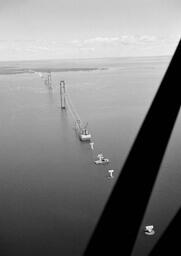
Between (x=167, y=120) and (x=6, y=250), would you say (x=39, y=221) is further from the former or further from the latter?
(x=167, y=120)

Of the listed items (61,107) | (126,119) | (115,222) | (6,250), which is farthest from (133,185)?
(61,107)

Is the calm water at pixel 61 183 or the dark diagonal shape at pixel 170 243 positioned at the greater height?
the dark diagonal shape at pixel 170 243

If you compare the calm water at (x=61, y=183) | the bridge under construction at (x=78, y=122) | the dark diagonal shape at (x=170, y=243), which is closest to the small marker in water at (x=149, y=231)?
the calm water at (x=61, y=183)

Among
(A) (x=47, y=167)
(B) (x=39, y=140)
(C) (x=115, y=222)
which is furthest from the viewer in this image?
(B) (x=39, y=140)

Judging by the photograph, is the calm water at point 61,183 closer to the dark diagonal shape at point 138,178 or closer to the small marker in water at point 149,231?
the small marker in water at point 149,231

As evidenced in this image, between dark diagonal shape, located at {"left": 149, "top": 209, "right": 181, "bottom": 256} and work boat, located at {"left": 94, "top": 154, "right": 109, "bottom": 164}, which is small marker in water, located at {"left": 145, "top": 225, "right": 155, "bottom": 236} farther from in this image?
dark diagonal shape, located at {"left": 149, "top": 209, "right": 181, "bottom": 256}

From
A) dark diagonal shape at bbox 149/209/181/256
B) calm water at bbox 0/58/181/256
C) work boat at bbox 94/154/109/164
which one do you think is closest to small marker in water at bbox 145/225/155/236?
calm water at bbox 0/58/181/256
